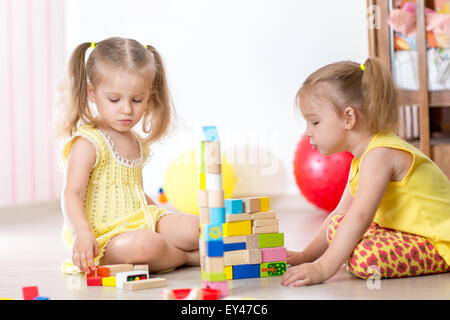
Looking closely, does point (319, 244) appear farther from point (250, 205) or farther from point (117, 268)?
point (117, 268)

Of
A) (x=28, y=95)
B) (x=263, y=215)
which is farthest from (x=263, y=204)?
(x=28, y=95)

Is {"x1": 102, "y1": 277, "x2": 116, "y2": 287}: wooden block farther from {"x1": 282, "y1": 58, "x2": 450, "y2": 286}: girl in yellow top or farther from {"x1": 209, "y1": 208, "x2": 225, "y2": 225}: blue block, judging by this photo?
{"x1": 282, "y1": 58, "x2": 450, "y2": 286}: girl in yellow top

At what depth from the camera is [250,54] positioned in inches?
126

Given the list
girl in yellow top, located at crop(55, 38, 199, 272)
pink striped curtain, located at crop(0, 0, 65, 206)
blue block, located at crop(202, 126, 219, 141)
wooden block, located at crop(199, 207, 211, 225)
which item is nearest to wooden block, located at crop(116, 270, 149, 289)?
girl in yellow top, located at crop(55, 38, 199, 272)

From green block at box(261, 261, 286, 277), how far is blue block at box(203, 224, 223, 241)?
0.26m

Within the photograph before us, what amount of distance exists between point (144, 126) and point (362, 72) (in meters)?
0.58

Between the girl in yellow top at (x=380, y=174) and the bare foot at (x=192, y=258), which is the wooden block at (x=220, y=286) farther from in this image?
the bare foot at (x=192, y=258)

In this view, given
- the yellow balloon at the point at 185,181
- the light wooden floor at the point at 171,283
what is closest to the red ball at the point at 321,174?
the yellow balloon at the point at 185,181

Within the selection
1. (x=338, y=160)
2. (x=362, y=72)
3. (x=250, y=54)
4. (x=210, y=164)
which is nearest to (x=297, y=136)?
(x=250, y=54)

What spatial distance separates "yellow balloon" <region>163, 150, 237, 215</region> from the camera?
261 cm

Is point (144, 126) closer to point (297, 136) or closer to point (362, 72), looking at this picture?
point (362, 72)

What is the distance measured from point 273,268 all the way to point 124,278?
1.03 ft
